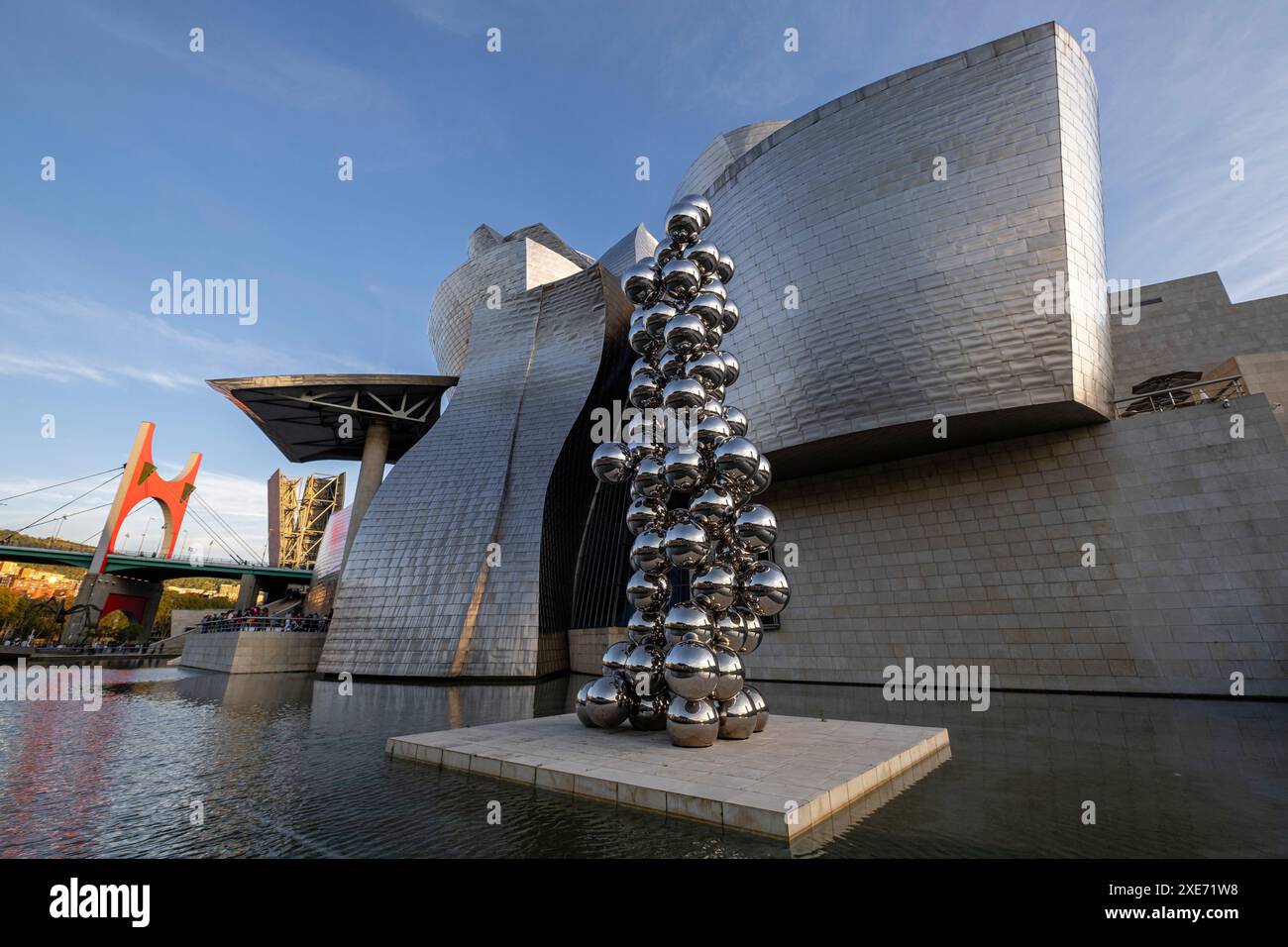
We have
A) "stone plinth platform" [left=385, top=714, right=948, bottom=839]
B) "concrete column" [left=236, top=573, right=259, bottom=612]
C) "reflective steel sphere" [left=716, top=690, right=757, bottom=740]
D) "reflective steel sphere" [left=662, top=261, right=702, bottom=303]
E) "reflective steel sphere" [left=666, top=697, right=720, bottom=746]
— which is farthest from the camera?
"concrete column" [left=236, top=573, right=259, bottom=612]

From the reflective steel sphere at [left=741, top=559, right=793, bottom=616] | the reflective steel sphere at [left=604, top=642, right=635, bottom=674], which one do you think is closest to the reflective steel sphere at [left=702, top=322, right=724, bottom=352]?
the reflective steel sphere at [left=741, top=559, right=793, bottom=616]

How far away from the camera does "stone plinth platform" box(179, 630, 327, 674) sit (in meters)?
19.8

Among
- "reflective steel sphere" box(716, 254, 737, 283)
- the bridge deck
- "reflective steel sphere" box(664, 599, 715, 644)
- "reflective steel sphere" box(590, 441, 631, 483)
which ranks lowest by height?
the bridge deck

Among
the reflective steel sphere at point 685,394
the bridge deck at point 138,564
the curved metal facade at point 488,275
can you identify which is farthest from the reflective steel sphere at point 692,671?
the bridge deck at point 138,564

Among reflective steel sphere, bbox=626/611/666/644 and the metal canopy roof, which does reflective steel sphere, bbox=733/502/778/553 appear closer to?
reflective steel sphere, bbox=626/611/666/644

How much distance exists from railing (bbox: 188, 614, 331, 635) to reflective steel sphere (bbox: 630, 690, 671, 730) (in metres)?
20.7

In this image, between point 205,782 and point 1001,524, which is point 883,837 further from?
point 1001,524

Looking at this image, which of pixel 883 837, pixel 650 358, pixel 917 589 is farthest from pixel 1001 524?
pixel 883 837

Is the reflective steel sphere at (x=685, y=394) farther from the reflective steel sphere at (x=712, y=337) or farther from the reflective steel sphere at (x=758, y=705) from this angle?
the reflective steel sphere at (x=758, y=705)

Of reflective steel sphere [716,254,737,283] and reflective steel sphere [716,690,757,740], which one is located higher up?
reflective steel sphere [716,254,737,283]

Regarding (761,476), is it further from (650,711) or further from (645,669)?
(650,711)

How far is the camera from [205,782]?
526 cm

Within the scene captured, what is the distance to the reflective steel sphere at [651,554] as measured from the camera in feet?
22.3

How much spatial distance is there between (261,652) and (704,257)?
2115 cm
